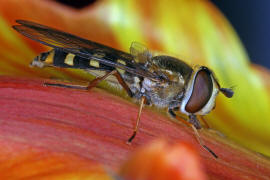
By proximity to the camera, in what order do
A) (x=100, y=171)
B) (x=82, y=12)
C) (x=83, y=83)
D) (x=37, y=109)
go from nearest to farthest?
(x=100, y=171), (x=37, y=109), (x=83, y=83), (x=82, y=12)

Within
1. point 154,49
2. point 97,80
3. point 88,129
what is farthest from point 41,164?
point 154,49

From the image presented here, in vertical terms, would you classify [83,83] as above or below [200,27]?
below

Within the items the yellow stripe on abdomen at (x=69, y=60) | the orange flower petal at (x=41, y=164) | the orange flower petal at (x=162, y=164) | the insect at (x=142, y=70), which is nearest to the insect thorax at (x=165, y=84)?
the insect at (x=142, y=70)

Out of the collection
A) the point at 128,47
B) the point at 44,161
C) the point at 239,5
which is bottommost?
the point at 44,161

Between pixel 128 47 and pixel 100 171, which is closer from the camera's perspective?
pixel 100 171

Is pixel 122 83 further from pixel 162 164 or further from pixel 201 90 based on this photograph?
pixel 162 164

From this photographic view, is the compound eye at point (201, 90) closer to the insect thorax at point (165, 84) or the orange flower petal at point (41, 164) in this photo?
the insect thorax at point (165, 84)

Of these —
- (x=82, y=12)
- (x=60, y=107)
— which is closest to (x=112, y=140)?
(x=60, y=107)

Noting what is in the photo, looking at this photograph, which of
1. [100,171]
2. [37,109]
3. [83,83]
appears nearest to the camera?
[100,171]

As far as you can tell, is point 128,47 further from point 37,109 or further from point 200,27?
point 37,109
